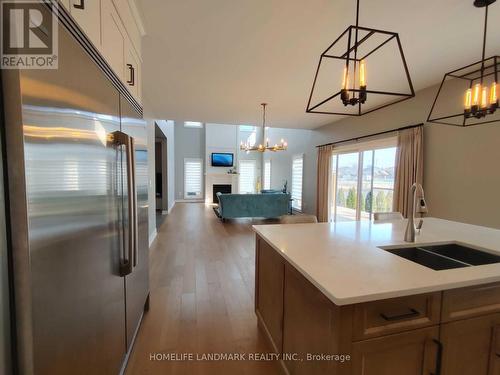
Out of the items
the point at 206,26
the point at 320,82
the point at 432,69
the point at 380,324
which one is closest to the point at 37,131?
the point at 380,324

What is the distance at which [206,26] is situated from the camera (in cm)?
208

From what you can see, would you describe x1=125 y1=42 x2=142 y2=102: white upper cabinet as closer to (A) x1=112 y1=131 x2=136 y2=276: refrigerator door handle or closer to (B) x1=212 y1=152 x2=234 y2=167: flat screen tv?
(A) x1=112 y1=131 x2=136 y2=276: refrigerator door handle

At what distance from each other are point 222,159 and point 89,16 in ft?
31.2

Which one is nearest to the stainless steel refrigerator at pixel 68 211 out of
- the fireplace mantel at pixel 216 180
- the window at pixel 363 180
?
the window at pixel 363 180

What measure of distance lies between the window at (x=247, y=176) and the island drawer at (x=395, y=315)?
1012 centimetres

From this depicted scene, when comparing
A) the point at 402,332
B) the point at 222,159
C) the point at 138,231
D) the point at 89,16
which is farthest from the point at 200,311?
the point at 222,159

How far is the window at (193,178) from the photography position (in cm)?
1055

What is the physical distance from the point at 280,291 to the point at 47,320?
46.9 inches

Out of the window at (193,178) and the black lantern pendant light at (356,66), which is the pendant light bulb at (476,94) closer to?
the black lantern pendant light at (356,66)

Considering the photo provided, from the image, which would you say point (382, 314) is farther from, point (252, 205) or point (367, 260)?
point (252, 205)

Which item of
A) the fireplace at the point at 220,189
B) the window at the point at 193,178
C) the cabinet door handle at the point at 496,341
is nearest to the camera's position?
the cabinet door handle at the point at 496,341

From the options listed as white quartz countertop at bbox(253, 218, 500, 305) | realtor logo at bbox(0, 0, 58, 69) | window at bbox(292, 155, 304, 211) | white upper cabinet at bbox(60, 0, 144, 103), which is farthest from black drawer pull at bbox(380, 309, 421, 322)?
window at bbox(292, 155, 304, 211)

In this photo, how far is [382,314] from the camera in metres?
0.97

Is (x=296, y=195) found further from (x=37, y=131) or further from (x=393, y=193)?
(x=37, y=131)
